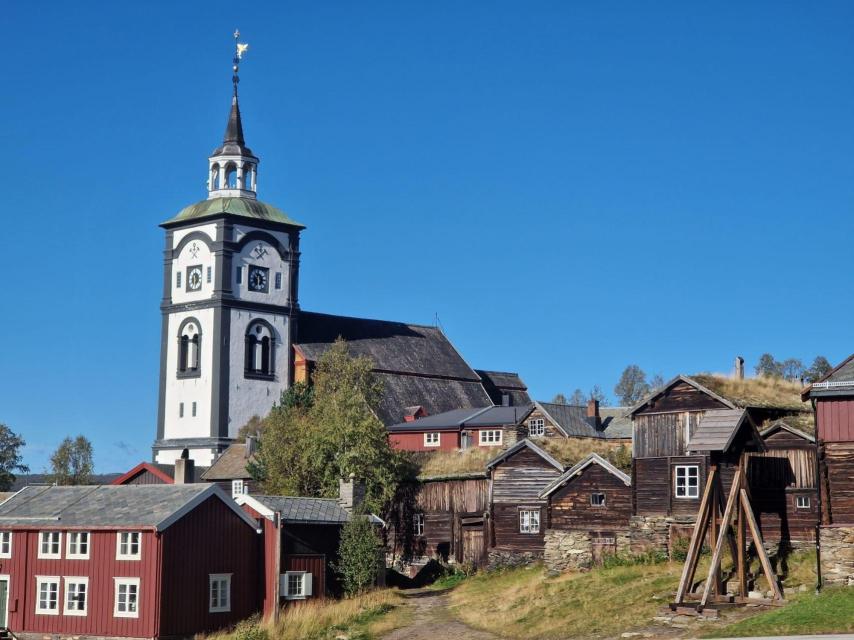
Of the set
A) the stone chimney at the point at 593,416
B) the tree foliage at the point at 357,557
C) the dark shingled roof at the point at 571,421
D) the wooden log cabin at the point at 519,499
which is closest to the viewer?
the tree foliage at the point at 357,557

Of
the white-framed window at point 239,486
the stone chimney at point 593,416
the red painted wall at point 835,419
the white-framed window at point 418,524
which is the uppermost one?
the stone chimney at point 593,416

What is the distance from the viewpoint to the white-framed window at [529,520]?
57.6 metres

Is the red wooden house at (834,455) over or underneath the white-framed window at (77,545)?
over

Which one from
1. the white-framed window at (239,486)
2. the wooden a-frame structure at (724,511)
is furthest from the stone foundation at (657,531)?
the white-framed window at (239,486)

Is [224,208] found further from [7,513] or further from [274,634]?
[274,634]

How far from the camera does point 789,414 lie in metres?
50.4

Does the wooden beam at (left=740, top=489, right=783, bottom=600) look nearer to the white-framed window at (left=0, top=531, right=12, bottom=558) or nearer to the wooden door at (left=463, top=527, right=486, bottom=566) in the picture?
the wooden door at (left=463, top=527, right=486, bottom=566)

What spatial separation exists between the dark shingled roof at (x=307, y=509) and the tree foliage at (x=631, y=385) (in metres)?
108

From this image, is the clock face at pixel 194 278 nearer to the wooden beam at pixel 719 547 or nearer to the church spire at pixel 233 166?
the church spire at pixel 233 166

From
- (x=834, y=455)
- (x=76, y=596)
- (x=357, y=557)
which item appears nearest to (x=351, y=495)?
(x=357, y=557)

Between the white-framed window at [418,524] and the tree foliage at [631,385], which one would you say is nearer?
the white-framed window at [418,524]

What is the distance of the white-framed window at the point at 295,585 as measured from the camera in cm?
4947

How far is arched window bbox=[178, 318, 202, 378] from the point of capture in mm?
91812

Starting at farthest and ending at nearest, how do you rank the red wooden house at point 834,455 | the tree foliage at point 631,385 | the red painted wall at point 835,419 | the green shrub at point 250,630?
the tree foliage at point 631,385, the green shrub at point 250,630, the red painted wall at point 835,419, the red wooden house at point 834,455
